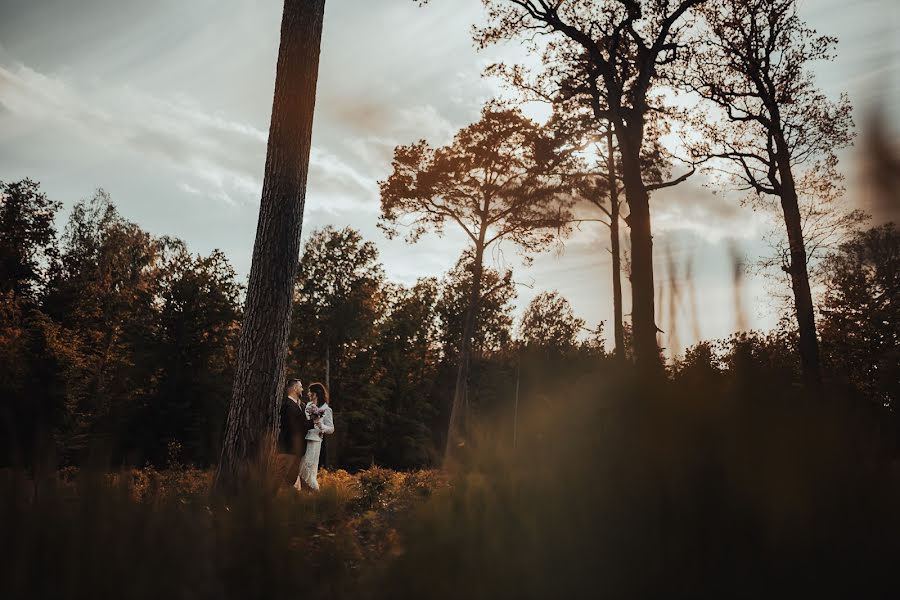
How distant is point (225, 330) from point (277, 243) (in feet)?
106

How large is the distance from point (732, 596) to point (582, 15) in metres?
13.3

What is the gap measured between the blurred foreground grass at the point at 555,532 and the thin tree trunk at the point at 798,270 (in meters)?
14.4

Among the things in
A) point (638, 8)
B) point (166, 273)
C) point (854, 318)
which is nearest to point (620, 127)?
point (638, 8)

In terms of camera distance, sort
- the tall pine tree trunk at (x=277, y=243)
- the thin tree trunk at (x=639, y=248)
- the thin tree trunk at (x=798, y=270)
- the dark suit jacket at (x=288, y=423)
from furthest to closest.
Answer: the thin tree trunk at (x=798, y=270) < the thin tree trunk at (x=639, y=248) < the dark suit jacket at (x=288, y=423) < the tall pine tree trunk at (x=277, y=243)

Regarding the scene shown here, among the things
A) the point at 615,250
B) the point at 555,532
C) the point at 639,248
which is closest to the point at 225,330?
the point at 615,250

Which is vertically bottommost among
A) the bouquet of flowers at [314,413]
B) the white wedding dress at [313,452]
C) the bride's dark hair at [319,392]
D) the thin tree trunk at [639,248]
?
the white wedding dress at [313,452]

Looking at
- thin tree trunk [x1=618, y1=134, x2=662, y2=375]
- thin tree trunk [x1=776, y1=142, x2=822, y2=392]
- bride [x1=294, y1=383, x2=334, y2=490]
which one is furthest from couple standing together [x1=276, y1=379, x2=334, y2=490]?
thin tree trunk [x1=776, y1=142, x2=822, y2=392]

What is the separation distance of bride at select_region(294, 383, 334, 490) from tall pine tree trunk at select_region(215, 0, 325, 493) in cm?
404

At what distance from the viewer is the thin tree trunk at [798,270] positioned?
46.4ft

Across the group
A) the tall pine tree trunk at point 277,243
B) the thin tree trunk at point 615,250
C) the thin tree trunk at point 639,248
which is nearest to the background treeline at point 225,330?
the thin tree trunk at point 615,250

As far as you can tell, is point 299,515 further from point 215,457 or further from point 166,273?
point 166,273

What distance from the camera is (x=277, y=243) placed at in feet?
20.8

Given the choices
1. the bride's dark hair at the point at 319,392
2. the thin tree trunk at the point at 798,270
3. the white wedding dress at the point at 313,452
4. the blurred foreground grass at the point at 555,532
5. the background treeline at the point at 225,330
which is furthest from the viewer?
the background treeline at the point at 225,330

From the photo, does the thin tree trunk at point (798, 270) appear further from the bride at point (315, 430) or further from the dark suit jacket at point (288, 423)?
the dark suit jacket at point (288, 423)
